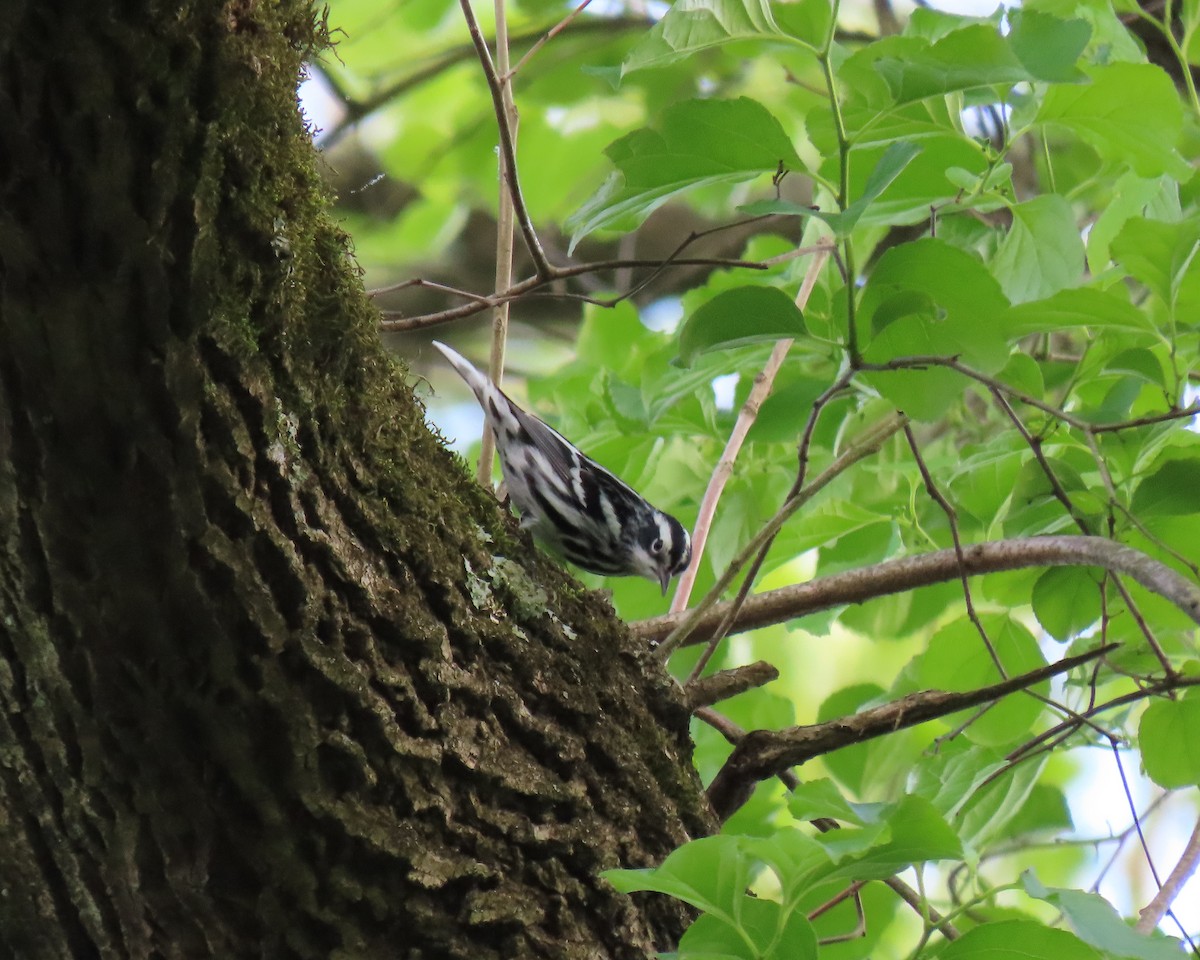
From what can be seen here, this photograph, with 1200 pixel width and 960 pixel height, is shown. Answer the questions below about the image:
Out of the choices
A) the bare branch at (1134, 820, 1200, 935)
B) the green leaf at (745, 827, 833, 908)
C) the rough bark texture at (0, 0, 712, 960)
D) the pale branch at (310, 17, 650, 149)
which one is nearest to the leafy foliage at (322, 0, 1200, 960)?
the green leaf at (745, 827, 833, 908)

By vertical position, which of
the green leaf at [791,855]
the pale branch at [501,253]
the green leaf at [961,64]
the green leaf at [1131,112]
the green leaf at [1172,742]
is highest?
the pale branch at [501,253]

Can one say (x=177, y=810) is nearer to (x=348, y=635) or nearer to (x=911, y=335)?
(x=348, y=635)

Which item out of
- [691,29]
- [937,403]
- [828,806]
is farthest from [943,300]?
[828,806]

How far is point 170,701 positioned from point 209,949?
335 millimetres

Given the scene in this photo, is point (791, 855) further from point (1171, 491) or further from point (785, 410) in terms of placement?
point (785, 410)

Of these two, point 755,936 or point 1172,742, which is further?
point 1172,742

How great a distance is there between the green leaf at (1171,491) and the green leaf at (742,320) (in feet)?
2.06

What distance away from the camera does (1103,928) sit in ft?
3.57

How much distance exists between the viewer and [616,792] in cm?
169

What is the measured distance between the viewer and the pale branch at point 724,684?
6.19 ft

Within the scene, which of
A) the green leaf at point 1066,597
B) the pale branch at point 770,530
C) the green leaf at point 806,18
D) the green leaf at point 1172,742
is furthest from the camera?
the green leaf at point 1066,597

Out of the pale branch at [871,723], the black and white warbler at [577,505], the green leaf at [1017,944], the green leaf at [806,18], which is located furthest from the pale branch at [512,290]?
the black and white warbler at [577,505]

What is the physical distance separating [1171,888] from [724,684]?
2.30 ft

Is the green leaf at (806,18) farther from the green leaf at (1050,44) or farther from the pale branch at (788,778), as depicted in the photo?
the pale branch at (788,778)
